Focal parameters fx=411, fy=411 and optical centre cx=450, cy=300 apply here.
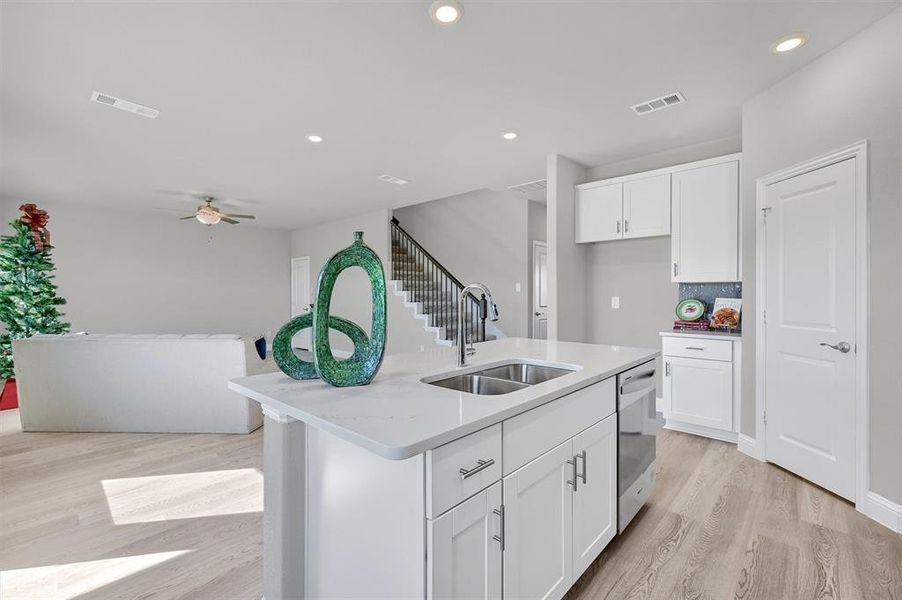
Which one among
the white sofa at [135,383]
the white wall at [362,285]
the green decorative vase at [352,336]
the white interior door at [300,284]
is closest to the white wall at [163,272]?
the white interior door at [300,284]

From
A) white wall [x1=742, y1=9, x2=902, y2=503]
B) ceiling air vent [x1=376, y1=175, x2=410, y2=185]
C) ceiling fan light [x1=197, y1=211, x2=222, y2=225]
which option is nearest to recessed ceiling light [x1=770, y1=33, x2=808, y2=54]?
white wall [x1=742, y1=9, x2=902, y2=503]

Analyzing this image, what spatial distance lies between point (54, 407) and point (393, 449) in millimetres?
4693

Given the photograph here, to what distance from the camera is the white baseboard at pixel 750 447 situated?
307 centimetres

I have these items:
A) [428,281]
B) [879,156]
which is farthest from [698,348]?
[428,281]

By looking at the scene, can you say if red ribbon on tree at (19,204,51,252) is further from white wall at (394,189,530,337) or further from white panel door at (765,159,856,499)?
white panel door at (765,159,856,499)

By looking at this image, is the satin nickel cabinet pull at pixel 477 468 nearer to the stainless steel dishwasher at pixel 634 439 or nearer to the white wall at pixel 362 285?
the stainless steel dishwasher at pixel 634 439

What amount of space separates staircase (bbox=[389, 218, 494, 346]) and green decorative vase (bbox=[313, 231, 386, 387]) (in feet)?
16.6

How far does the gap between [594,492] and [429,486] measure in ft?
3.43

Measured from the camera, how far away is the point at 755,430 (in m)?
3.12

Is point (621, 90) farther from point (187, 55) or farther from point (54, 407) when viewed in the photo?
point (54, 407)

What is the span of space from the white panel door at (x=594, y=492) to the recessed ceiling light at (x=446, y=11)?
2138 mm

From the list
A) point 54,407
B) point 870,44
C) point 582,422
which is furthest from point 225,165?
point 870,44

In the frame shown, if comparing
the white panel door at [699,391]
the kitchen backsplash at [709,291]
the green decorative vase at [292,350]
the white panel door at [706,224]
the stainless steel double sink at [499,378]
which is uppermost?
the white panel door at [706,224]

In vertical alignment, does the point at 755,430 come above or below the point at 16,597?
above
